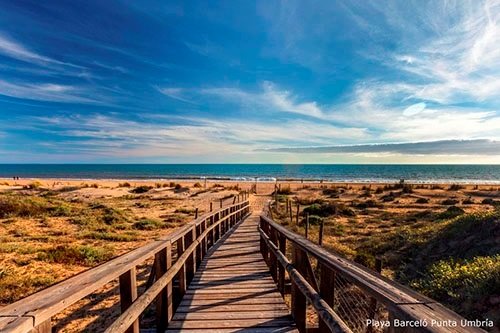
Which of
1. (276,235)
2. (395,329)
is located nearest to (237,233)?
(276,235)

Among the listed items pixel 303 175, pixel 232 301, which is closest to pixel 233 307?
pixel 232 301

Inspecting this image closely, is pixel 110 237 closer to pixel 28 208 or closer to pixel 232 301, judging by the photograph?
pixel 28 208

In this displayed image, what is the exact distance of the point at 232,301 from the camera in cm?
473

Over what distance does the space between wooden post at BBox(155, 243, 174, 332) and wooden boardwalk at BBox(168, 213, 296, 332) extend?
0.38 feet

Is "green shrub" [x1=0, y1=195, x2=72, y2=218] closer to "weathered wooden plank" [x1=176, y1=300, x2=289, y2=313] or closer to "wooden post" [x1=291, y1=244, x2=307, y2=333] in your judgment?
"weathered wooden plank" [x1=176, y1=300, x2=289, y2=313]

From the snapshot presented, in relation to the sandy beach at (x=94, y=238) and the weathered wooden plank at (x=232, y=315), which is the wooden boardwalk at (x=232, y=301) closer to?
the weathered wooden plank at (x=232, y=315)

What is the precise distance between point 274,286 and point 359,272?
331 cm

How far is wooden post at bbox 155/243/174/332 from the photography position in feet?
12.5

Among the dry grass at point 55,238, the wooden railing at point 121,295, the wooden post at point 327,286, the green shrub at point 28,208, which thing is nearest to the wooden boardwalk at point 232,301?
the wooden railing at point 121,295

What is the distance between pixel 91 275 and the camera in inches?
92.8

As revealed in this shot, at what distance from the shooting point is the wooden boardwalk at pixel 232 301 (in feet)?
12.8

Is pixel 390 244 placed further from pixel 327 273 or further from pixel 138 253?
pixel 138 253

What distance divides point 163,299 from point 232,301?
4.28ft

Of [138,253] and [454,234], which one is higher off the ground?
[138,253]
